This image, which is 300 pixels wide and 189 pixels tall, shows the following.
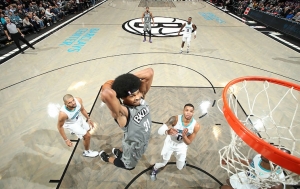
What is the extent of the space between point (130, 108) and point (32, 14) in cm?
1259

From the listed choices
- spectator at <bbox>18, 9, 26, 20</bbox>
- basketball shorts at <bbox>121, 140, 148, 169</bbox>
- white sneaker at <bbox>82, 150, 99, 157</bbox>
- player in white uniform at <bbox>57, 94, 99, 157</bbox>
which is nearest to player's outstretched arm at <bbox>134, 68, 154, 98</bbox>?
basketball shorts at <bbox>121, 140, 148, 169</bbox>

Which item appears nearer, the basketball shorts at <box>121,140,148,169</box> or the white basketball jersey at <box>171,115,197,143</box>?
the basketball shorts at <box>121,140,148,169</box>

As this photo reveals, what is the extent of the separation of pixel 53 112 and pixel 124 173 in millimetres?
2734

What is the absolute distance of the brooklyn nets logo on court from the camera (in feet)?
A: 34.7

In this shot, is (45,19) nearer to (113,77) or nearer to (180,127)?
(113,77)

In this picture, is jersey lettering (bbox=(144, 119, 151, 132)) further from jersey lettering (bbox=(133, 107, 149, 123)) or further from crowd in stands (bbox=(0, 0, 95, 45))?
crowd in stands (bbox=(0, 0, 95, 45))

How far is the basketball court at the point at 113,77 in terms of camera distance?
3.16 m

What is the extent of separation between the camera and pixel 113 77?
620 cm

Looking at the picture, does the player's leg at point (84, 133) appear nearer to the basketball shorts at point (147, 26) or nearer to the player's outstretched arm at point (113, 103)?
the player's outstretched arm at point (113, 103)

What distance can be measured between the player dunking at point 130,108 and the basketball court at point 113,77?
3.99 feet

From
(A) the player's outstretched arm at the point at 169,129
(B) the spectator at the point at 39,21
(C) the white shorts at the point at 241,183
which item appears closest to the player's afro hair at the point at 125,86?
(A) the player's outstretched arm at the point at 169,129

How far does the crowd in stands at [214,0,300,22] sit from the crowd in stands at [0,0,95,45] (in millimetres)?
14452

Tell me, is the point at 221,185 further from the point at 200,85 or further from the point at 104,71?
the point at 104,71

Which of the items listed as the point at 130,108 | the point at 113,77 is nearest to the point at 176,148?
the point at 130,108
